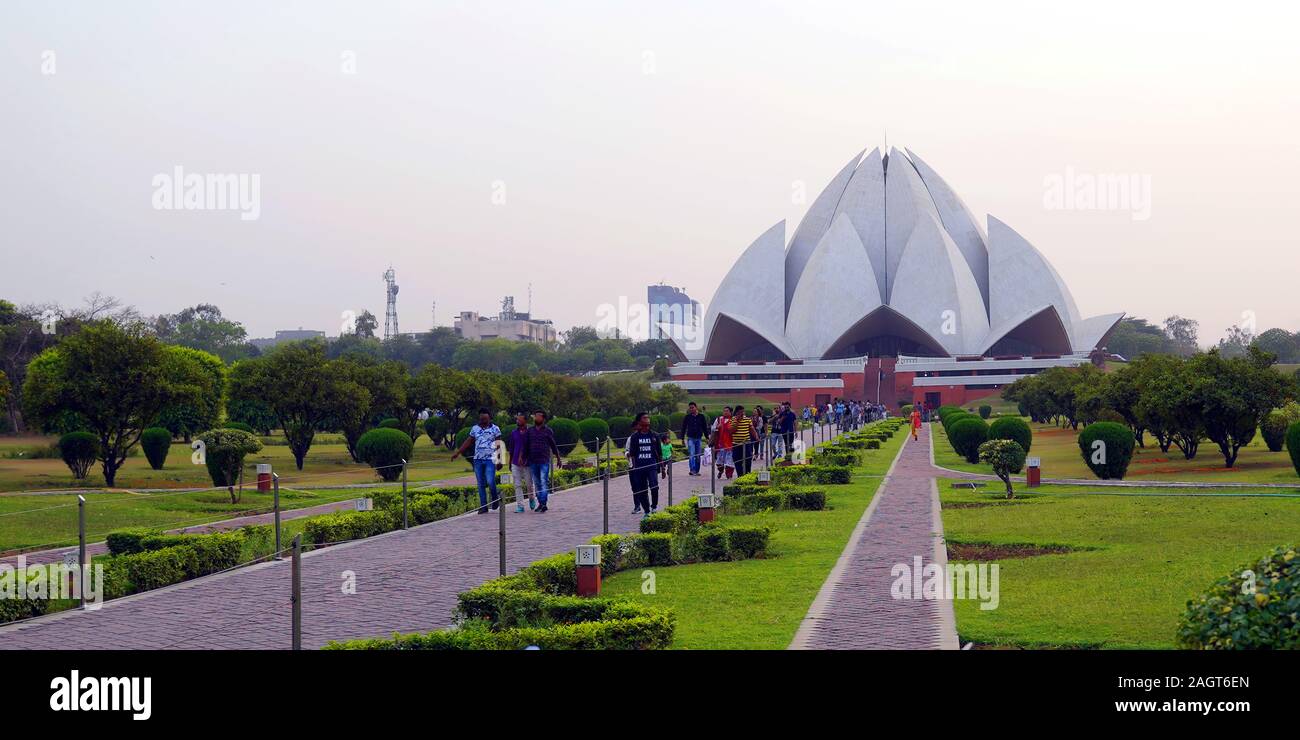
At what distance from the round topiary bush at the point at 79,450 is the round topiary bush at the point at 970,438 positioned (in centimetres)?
1534

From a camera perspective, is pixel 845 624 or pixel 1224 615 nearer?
pixel 1224 615

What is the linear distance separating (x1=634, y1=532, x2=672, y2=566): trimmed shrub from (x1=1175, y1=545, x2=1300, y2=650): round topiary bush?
4970mm

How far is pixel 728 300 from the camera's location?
69188 mm

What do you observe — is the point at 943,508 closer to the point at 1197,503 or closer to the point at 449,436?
the point at 1197,503

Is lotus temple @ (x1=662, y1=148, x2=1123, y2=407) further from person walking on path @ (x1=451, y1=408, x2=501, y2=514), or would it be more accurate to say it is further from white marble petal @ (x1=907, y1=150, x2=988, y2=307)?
person walking on path @ (x1=451, y1=408, x2=501, y2=514)

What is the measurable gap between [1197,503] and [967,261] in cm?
5716

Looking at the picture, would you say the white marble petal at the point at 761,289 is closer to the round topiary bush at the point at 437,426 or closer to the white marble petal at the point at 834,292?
the white marble petal at the point at 834,292

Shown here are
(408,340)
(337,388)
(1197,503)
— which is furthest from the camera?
(408,340)

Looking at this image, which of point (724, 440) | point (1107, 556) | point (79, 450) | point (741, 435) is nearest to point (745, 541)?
point (1107, 556)

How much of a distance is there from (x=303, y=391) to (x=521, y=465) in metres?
12.1

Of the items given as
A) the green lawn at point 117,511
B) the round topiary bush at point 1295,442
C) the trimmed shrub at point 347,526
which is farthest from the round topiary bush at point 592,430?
the trimmed shrub at point 347,526

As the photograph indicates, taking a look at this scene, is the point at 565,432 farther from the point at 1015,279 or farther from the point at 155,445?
the point at 1015,279

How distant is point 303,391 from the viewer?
78.0 ft
